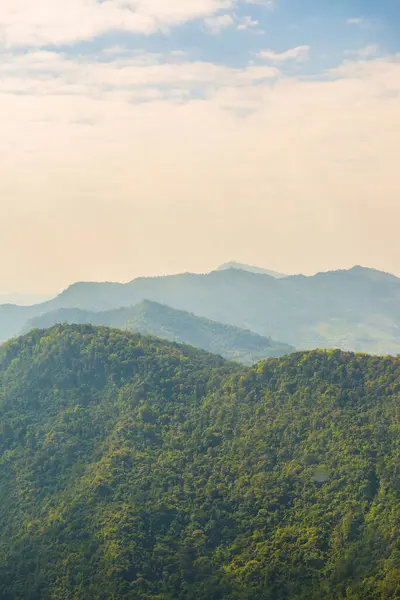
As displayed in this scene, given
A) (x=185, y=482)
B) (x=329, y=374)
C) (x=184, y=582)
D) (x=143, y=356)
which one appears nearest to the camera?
(x=184, y=582)

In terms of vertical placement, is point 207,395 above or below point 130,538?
above

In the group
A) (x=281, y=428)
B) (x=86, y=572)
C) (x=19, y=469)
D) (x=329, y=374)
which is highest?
(x=329, y=374)

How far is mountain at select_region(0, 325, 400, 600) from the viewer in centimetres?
5294

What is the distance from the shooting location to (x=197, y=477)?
2534 inches

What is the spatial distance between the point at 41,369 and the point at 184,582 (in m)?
37.1

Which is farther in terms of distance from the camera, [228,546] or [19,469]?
[19,469]

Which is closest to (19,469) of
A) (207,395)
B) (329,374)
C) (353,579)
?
(207,395)

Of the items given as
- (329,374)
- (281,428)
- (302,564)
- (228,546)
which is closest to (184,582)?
(228,546)

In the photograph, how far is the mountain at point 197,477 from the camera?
52.9 meters

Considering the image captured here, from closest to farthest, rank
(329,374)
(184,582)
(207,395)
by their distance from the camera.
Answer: (184,582)
(329,374)
(207,395)

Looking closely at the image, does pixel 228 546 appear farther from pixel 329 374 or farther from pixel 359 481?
pixel 329 374

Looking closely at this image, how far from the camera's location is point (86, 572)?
55875 millimetres

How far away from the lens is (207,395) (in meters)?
76.1

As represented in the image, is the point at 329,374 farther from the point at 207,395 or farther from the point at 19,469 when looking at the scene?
the point at 19,469
